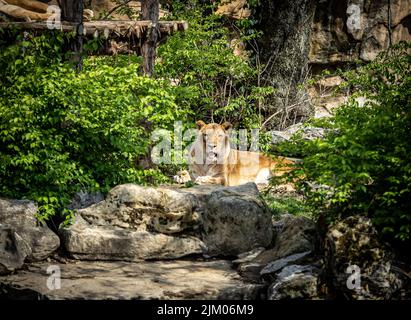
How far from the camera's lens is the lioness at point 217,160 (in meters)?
12.6

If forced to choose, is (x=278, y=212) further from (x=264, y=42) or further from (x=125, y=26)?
(x=264, y=42)

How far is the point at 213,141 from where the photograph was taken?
12.6 metres

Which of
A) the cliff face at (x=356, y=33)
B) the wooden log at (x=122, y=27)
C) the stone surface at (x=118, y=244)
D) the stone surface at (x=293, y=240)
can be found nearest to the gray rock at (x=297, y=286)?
the stone surface at (x=293, y=240)

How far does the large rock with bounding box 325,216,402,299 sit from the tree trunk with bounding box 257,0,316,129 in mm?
11491

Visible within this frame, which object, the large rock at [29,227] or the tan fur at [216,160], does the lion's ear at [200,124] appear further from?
the large rock at [29,227]

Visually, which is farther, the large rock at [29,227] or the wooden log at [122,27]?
the wooden log at [122,27]

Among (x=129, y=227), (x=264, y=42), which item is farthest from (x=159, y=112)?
(x=264, y=42)

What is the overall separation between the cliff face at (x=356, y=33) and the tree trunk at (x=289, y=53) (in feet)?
15.9

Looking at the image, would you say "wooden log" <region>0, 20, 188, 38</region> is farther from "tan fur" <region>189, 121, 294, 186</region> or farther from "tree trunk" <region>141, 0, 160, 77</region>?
"tan fur" <region>189, 121, 294, 186</region>

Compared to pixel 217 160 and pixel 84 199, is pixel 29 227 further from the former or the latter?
pixel 217 160

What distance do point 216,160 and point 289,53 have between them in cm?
675

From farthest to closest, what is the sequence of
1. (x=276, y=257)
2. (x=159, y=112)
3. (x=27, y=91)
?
(x=159, y=112), (x=27, y=91), (x=276, y=257)
